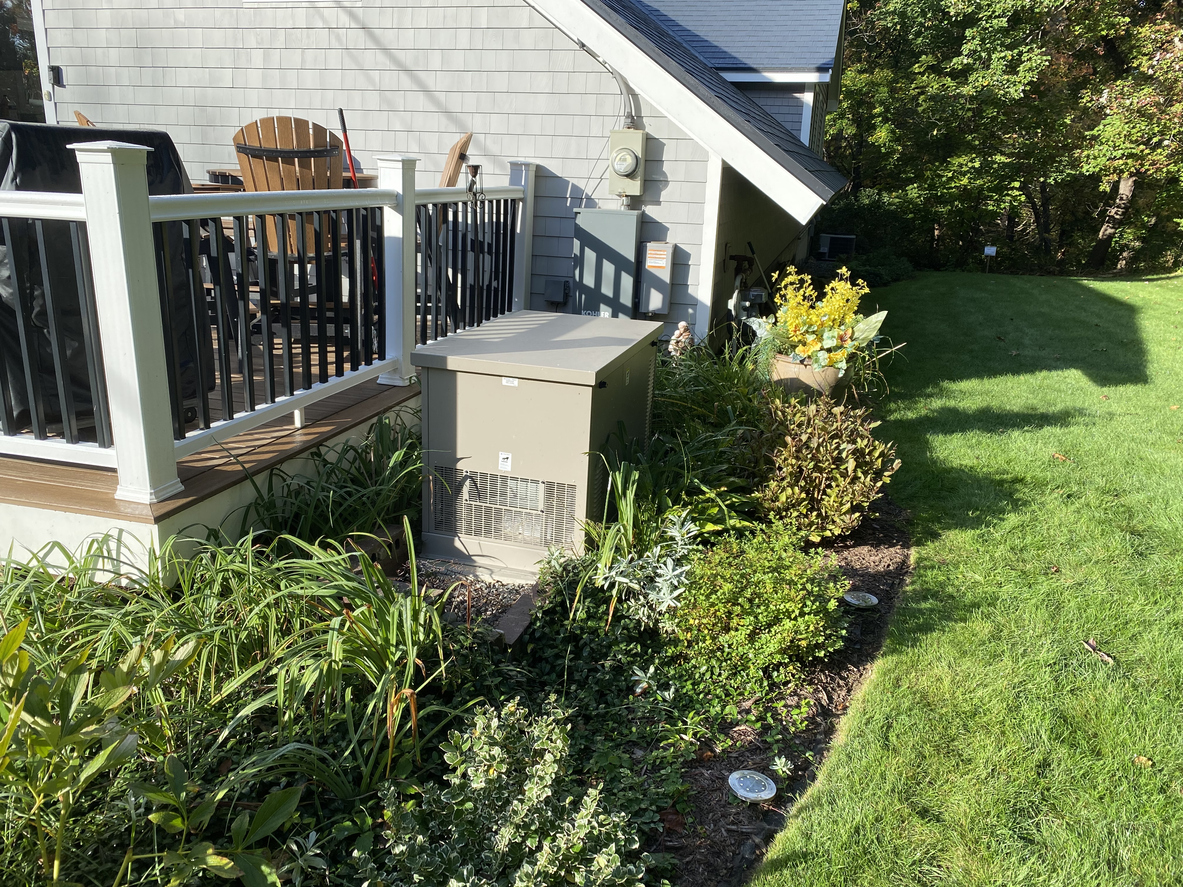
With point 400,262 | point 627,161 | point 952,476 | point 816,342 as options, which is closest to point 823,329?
point 816,342

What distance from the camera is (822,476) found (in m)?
4.12

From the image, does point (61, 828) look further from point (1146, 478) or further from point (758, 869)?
point (1146, 478)

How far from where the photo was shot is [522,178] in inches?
255

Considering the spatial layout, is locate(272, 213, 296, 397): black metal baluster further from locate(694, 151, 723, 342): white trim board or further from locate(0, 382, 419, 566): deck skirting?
locate(694, 151, 723, 342): white trim board

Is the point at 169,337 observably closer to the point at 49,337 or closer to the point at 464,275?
the point at 49,337

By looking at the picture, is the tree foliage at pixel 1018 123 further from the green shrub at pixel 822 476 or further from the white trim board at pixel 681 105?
the green shrub at pixel 822 476

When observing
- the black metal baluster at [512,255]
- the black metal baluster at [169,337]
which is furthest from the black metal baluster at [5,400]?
the black metal baluster at [512,255]

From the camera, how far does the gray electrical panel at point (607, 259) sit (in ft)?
20.5

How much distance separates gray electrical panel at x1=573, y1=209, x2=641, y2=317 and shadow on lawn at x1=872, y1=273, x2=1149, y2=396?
8.64 feet

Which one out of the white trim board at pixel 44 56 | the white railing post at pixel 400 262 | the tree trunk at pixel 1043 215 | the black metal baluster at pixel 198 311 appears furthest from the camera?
the tree trunk at pixel 1043 215

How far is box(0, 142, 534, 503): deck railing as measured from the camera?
112 inches

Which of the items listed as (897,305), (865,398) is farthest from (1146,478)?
(897,305)

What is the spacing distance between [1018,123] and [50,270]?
60.1 feet

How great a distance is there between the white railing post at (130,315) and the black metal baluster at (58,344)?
11.6 inches
